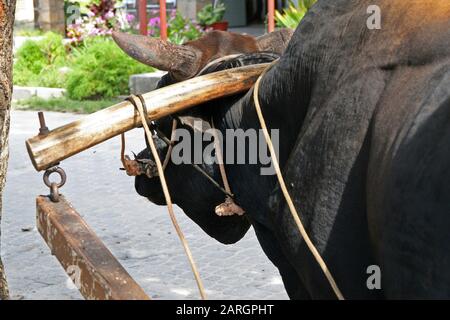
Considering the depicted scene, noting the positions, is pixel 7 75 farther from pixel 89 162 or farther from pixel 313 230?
pixel 89 162

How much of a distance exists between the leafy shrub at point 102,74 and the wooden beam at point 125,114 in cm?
1032

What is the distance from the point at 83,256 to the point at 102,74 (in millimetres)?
11074

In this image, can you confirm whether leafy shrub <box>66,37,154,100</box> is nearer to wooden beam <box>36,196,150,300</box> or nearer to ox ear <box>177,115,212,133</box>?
ox ear <box>177,115,212,133</box>

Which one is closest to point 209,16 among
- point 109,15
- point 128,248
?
point 109,15

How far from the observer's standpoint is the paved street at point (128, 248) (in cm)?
619

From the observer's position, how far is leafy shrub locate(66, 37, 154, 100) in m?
13.6

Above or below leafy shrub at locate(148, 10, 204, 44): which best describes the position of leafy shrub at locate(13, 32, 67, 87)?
below

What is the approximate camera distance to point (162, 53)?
132 inches

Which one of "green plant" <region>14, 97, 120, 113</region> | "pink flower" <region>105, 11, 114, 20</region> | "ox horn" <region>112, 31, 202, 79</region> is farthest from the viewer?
"pink flower" <region>105, 11, 114, 20</region>

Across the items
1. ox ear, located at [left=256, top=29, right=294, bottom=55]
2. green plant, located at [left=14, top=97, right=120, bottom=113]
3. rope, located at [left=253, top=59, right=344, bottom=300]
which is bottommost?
green plant, located at [left=14, top=97, right=120, bottom=113]

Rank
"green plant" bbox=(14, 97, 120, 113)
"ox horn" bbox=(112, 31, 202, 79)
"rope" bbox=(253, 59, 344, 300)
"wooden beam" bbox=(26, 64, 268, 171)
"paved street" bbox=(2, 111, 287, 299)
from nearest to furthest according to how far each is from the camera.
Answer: "rope" bbox=(253, 59, 344, 300), "wooden beam" bbox=(26, 64, 268, 171), "ox horn" bbox=(112, 31, 202, 79), "paved street" bbox=(2, 111, 287, 299), "green plant" bbox=(14, 97, 120, 113)

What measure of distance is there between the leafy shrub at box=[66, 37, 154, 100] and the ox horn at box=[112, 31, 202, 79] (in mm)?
10074

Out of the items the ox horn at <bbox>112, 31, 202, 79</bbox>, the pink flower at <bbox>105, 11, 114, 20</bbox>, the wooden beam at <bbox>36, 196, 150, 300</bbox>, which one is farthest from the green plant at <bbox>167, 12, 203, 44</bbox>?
the wooden beam at <bbox>36, 196, 150, 300</bbox>
